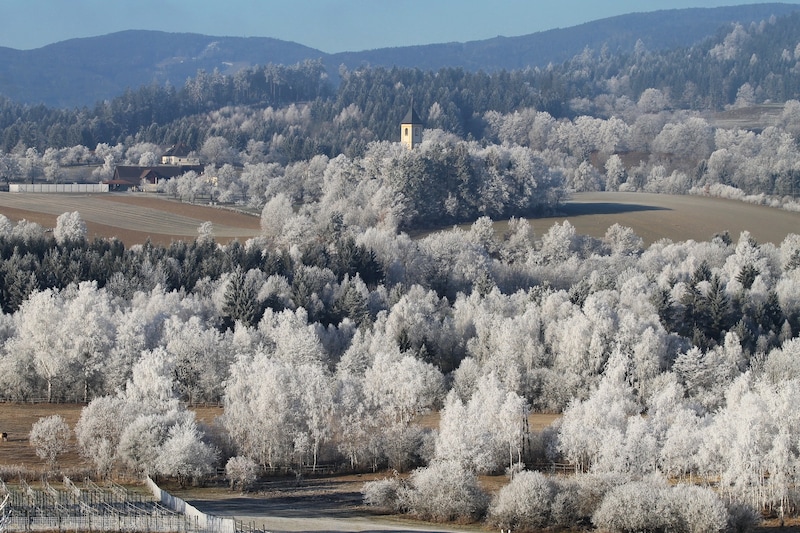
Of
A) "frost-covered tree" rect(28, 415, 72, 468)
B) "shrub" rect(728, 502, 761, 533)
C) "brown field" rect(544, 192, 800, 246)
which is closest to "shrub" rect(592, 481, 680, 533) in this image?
"shrub" rect(728, 502, 761, 533)

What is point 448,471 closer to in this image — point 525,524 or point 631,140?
point 525,524

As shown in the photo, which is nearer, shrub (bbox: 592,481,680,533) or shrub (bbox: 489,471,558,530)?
shrub (bbox: 592,481,680,533)

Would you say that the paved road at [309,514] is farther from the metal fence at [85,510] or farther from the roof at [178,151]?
the roof at [178,151]

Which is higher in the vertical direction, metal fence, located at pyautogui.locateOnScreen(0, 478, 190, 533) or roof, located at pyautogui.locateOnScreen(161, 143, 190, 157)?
roof, located at pyautogui.locateOnScreen(161, 143, 190, 157)

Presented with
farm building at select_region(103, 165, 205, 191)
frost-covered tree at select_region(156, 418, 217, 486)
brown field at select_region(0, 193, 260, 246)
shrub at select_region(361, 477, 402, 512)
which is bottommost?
shrub at select_region(361, 477, 402, 512)

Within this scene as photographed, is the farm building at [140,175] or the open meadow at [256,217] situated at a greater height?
the farm building at [140,175]

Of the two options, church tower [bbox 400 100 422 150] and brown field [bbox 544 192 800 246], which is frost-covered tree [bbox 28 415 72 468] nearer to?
brown field [bbox 544 192 800 246]

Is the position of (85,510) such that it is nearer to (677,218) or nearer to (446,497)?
(446,497)

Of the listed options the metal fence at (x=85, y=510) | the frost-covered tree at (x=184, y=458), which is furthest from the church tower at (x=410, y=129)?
the metal fence at (x=85, y=510)

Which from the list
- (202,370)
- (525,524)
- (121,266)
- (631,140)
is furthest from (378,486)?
(631,140)
